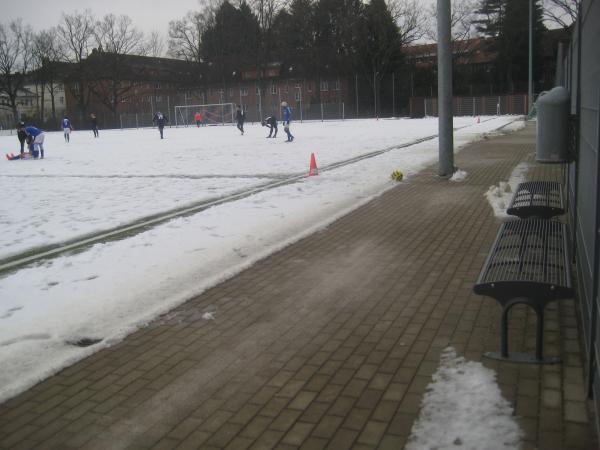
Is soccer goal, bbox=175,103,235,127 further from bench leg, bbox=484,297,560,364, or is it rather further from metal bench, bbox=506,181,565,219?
bench leg, bbox=484,297,560,364

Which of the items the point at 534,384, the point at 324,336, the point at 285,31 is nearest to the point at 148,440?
the point at 324,336

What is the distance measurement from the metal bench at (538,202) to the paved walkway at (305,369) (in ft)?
2.25

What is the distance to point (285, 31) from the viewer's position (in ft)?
261

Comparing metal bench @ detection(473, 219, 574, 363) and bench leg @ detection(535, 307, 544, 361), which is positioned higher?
metal bench @ detection(473, 219, 574, 363)

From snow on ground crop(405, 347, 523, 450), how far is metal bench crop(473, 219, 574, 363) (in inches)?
15.7

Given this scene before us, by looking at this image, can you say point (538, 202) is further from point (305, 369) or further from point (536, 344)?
point (305, 369)

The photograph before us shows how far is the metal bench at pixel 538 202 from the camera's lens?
693 cm

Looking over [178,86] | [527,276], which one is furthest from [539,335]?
[178,86]

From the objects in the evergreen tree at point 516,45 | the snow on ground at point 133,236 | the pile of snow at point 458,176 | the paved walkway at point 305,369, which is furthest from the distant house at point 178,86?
the paved walkway at point 305,369

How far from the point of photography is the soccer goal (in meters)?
→ 70.4

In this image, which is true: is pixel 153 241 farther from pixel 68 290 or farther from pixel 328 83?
pixel 328 83

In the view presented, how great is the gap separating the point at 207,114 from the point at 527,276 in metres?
68.8

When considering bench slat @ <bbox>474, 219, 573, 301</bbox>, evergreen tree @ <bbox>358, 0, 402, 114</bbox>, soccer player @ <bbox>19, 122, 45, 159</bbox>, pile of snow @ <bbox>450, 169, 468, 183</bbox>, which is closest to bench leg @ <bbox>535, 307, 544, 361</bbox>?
bench slat @ <bbox>474, 219, 573, 301</bbox>

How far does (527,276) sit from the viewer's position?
426 centimetres
